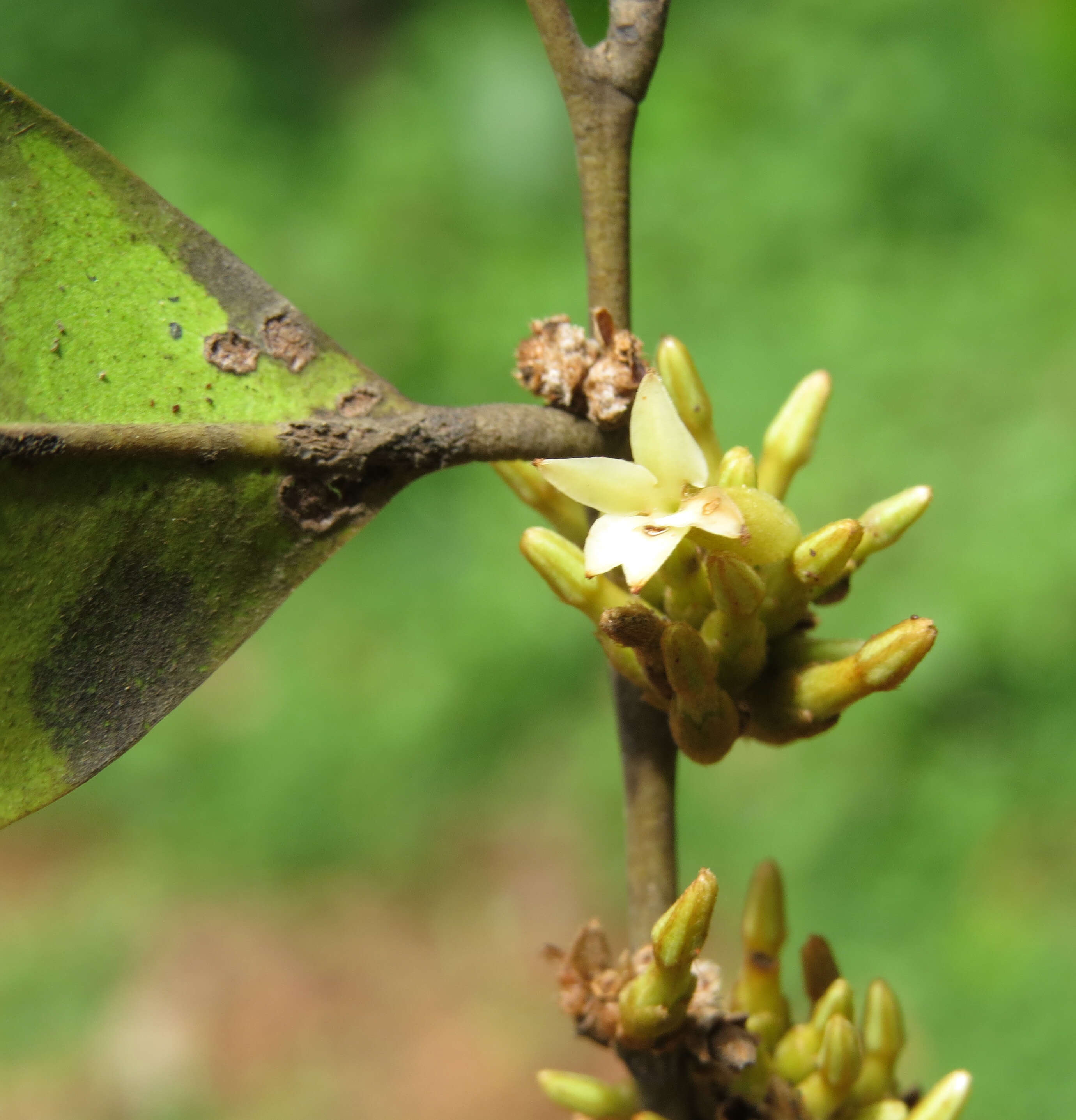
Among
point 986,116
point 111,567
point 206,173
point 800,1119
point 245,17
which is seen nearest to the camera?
point 111,567

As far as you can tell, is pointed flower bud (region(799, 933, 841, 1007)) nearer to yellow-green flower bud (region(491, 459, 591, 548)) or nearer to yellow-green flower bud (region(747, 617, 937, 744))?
yellow-green flower bud (region(747, 617, 937, 744))

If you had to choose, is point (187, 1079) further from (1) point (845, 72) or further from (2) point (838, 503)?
(1) point (845, 72)

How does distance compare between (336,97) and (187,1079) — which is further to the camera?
(336,97)

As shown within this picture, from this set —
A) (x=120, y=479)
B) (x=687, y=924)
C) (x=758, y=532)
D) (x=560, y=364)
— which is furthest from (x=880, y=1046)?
(x=120, y=479)

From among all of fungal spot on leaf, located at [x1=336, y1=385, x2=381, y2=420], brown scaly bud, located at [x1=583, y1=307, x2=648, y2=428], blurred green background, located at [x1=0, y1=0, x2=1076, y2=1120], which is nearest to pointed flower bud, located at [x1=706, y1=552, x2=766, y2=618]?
brown scaly bud, located at [x1=583, y1=307, x2=648, y2=428]

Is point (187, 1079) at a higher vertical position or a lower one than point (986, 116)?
lower

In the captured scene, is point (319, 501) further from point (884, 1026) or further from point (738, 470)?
point (884, 1026)

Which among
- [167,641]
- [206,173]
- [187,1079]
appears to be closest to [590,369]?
[167,641]
